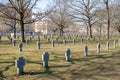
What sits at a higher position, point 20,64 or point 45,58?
point 45,58

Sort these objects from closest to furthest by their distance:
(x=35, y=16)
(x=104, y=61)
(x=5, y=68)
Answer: (x=5, y=68)
(x=104, y=61)
(x=35, y=16)

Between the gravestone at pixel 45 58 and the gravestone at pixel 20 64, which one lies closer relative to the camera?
the gravestone at pixel 20 64

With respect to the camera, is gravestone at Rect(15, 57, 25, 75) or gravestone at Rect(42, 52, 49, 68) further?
gravestone at Rect(42, 52, 49, 68)

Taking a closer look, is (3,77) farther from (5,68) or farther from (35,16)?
(35,16)

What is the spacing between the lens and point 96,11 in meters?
51.0

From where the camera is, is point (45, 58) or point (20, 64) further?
point (45, 58)

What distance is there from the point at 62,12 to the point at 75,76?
53.1 metres

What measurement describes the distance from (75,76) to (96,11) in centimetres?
4149

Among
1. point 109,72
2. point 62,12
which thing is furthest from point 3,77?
point 62,12

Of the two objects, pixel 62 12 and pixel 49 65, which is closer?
pixel 49 65

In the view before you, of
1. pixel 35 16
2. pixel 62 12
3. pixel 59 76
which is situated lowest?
pixel 59 76

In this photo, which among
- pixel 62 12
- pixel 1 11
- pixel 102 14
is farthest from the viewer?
pixel 62 12

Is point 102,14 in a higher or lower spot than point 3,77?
higher

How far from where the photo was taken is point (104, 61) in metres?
14.3
